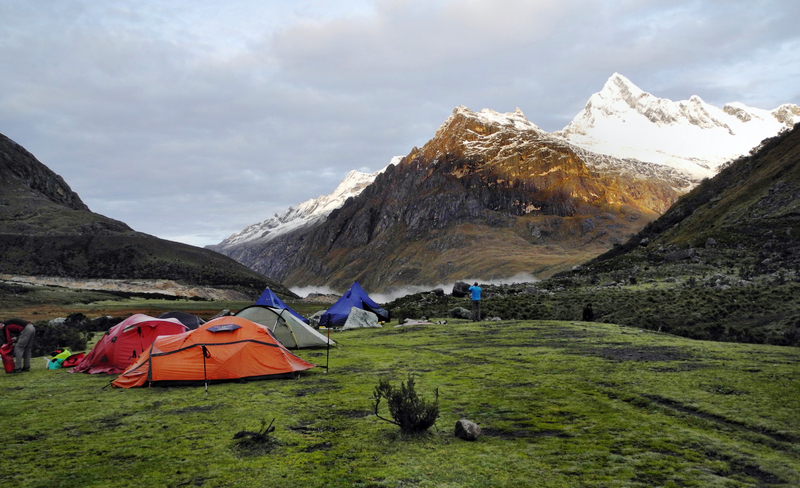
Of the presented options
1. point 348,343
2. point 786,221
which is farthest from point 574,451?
point 786,221

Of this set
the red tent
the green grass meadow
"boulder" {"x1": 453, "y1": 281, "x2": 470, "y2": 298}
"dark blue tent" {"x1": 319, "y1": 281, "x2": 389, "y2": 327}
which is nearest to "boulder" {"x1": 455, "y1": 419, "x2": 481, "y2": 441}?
the green grass meadow

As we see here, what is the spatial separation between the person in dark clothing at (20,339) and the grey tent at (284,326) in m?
7.03

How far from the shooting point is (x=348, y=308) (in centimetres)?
3247

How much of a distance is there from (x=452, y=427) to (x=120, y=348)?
12371 mm

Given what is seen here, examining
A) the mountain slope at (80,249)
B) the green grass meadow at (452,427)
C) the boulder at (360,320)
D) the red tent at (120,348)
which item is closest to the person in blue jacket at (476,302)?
the boulder at (360,320)

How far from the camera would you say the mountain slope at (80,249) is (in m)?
117

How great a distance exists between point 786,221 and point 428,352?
31178 mm

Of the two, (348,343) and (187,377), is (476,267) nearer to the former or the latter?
(348,343)

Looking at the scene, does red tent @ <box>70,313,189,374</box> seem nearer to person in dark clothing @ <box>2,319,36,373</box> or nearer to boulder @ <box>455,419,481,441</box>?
person in dark clothing @ <box>2,319,36,373</box>

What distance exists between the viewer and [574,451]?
6742 mm

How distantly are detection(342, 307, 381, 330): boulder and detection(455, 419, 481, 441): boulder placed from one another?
75.3 feet

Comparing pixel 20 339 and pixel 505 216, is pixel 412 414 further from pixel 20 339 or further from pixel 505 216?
pixel 505 216

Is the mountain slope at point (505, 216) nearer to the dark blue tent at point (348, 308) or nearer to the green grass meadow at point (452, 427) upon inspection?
the dark blue tent at point (348, 308)

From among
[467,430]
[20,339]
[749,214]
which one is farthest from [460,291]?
[467,430]
